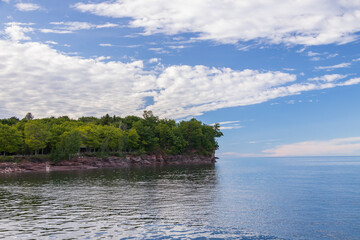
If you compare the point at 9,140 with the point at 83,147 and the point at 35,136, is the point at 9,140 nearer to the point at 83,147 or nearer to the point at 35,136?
the point at 35,136

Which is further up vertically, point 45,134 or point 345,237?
point 45,134

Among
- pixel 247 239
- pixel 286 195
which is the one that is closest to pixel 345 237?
pixel 247 239

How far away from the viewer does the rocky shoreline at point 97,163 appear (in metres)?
112

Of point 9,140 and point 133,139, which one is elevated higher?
point 133,139

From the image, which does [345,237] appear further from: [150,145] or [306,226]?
[150,145]

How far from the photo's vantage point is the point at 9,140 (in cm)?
12119

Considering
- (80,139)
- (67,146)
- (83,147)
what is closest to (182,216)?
(67,146)

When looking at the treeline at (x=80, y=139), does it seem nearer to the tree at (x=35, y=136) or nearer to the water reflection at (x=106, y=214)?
the tree at (x=35, y=136)

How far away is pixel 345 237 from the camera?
24172 mm

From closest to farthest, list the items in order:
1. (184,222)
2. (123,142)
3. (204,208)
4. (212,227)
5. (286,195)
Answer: (212,227)
(184,222)
(204,208)
(286,195)
(123,142)

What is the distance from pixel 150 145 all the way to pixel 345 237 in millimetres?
161419

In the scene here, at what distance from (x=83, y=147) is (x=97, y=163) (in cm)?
2290

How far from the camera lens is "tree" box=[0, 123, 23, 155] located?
120 meters

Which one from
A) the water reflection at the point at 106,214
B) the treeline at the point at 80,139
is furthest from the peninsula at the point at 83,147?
the water reflection at the point at 106,214
